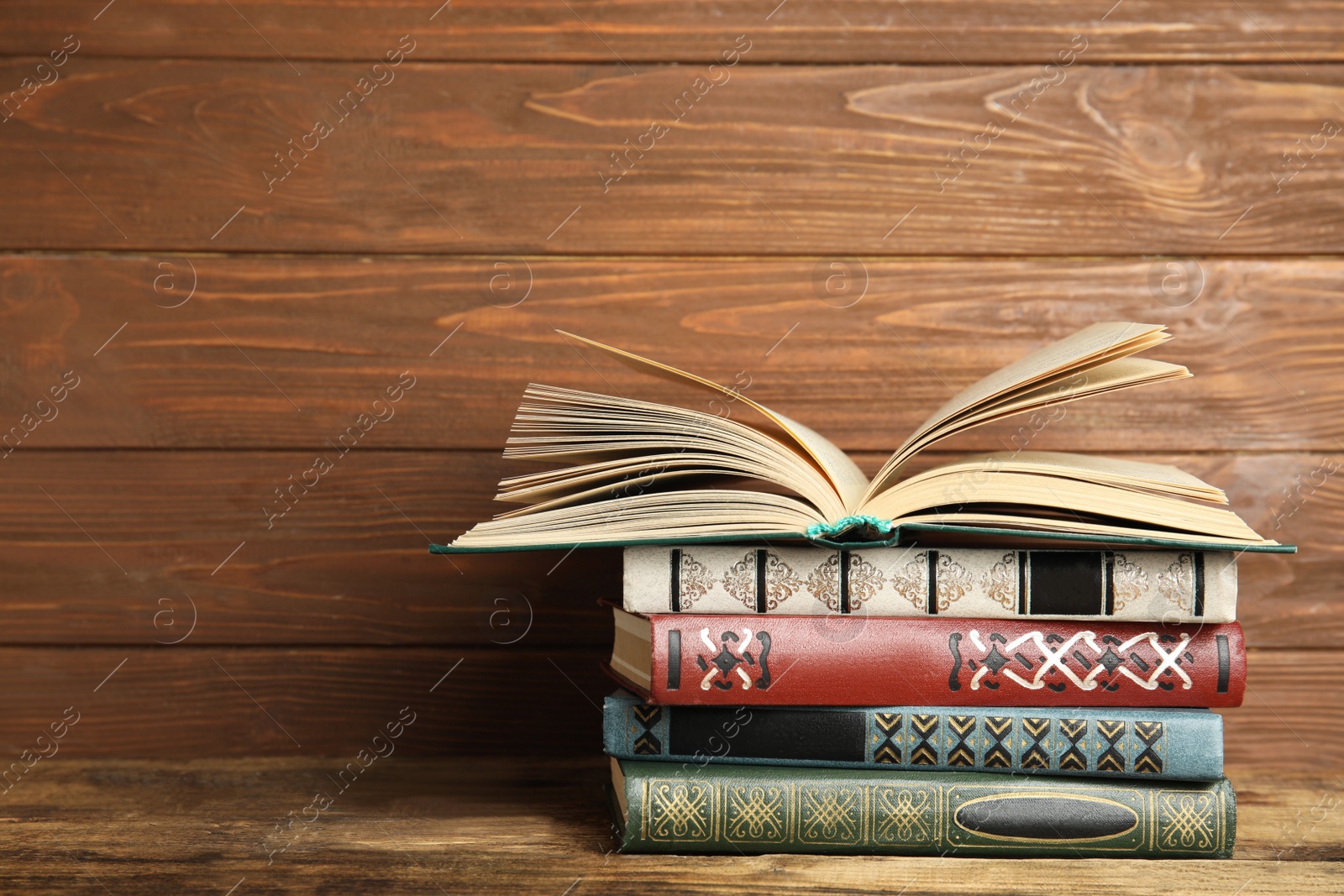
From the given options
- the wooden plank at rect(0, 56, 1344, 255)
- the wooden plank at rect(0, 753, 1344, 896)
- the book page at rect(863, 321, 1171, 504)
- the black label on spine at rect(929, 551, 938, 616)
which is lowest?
the wooden plank at rect(0, 753, 1344, 896)

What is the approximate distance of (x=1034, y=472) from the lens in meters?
0.66

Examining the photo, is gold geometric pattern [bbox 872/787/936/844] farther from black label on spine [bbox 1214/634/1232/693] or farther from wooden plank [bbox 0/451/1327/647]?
wooden plank [bbox 0/451/1327/647]

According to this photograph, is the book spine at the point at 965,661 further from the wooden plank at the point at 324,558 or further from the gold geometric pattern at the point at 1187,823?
the wooden plank at the point at 324,558

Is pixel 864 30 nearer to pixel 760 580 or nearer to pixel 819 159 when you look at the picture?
pixel 819 159

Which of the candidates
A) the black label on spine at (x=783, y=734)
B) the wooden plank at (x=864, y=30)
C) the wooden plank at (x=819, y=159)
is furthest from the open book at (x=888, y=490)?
the wooden plank at (x=864, y=30)

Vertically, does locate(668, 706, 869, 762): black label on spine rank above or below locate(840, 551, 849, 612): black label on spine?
below

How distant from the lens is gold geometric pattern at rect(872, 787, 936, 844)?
0.65 meters

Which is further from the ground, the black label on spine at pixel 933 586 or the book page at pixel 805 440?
the book page at pixel 805 440

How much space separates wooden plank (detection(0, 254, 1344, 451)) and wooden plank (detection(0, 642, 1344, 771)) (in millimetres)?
199

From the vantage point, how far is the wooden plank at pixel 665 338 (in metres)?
0.89

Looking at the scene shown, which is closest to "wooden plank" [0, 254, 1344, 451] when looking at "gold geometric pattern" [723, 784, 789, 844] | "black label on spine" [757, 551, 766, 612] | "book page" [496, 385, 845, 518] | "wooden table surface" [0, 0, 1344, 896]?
"wooden table surface" [0, 0, 1344, 896]

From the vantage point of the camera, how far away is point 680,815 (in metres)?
0.65

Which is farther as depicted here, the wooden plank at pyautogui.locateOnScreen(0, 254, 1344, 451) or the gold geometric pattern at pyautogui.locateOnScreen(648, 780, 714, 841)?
the wooden plank at pyautogui.locateOnScreen(0, 254, 1344, 451)

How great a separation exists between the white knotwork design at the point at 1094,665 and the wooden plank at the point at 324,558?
31 centimetres
